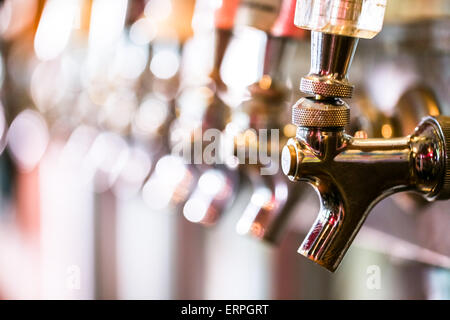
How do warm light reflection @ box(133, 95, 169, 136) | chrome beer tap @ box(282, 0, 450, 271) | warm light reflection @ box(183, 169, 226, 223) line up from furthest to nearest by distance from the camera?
warm light reflection @ box(133, 95, 169, 136)
warm light reflection @ box(183, 169, 226, 223)
chrome beer tap @ box(282, 0, 450, 271)

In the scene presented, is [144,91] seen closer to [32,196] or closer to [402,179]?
[402,179]

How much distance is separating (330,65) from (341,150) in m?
0.07

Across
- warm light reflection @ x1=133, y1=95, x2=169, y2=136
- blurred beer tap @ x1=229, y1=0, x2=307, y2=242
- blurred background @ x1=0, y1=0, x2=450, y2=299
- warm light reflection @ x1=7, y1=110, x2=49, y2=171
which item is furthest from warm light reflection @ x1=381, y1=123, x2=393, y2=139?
warm light reflection @ x1=7, y1=110, x2=49, y2=171

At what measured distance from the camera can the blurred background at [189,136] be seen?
2.40 feet

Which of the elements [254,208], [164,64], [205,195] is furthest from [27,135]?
[254,208]

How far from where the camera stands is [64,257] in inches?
72.7

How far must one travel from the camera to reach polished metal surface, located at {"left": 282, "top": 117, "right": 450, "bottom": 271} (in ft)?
1.64

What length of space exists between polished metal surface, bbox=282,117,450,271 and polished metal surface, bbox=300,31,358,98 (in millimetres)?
36

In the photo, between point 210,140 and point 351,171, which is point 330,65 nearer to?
point 351,171

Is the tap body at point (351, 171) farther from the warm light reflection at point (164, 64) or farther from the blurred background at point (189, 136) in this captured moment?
the warm light reflection at point (164, 64)

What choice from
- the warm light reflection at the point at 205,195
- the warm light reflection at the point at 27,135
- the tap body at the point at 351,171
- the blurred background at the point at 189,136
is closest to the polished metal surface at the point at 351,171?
the tap body at the point at 351,171

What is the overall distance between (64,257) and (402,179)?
149 cm

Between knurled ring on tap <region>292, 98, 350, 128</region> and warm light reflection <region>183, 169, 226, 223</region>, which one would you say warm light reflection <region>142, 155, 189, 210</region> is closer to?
warm light reflection <region>183, 169, 226, 223</region>
